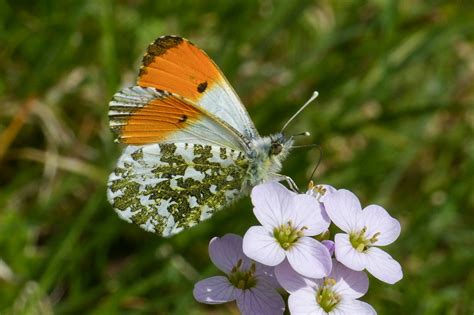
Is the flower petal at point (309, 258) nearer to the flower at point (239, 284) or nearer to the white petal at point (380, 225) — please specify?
the flower at point (239, 284)

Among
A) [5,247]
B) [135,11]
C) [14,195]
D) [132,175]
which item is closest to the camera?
[132,175]

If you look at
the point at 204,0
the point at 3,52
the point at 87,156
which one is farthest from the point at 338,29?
the point at 3,52

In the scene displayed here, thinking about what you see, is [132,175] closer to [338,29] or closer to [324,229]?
[324,229]

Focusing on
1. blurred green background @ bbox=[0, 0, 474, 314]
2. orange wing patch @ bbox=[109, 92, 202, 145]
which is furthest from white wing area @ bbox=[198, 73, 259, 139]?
blurred green background @ bbox=[0, 0, 474, 314]

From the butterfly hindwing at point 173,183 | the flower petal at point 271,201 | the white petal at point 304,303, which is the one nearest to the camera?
the white petal at point 304,303

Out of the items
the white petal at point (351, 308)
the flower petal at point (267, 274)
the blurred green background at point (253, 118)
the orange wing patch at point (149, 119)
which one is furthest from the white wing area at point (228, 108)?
the blurred green background at point (253, 118)

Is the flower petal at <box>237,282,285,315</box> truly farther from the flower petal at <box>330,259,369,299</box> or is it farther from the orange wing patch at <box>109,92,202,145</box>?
the orange wing patch at <box>109,92,202,145</box>

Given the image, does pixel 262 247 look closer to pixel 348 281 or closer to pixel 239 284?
pixel 239 284
